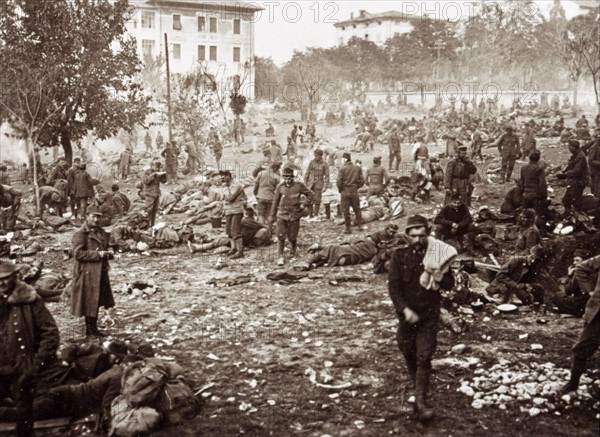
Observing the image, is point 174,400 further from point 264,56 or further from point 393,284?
point 264,56

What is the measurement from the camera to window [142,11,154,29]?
54125 mm

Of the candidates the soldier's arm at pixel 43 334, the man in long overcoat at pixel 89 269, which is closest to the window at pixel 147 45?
the man in long overcoat at pixel 89 269

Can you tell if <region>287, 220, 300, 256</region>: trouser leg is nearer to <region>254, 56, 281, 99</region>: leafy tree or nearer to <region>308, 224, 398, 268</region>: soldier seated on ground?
<region>308, 224, 398, 268</region>: soldier seated on ground

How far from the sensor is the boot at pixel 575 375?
612 centimetres

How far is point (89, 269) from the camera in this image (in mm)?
8258

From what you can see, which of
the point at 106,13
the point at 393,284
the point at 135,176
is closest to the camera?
the point at 393,284

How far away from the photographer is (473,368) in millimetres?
7062

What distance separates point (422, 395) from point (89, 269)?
4.58m

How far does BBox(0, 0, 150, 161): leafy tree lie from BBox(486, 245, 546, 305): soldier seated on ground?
16.1 m

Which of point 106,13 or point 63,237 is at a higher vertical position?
point 106,13

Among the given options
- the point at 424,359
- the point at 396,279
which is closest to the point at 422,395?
the point at 424,359

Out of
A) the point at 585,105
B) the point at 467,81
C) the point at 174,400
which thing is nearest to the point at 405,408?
the point at 174,400

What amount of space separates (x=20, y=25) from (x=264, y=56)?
45606 millimetres

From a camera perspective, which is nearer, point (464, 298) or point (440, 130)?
point (464, 298)
